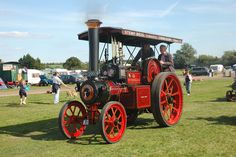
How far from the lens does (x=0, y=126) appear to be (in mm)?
9734

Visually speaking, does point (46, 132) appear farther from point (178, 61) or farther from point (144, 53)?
point (178, 61)

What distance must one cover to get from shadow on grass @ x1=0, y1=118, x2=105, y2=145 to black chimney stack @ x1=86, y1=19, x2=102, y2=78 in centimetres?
132

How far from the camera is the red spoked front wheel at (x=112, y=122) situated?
6.73 m

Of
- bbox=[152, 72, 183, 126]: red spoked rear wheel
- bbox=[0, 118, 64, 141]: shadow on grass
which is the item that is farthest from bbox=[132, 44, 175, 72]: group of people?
bbox=[0, 118, 64, 141]: shadow on grass

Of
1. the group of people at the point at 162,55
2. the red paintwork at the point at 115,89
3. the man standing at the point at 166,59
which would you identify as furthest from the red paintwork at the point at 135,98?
the man standing at the point at 166,59

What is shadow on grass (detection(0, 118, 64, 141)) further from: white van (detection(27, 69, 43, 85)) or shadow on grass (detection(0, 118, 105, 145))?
white van (detection(27, 69, 43, 85))

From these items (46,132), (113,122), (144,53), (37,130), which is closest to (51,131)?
(46,132)

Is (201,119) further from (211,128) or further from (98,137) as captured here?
(98,137)

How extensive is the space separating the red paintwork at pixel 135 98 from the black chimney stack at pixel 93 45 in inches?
39.3

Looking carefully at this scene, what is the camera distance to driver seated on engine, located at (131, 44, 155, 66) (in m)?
8.89

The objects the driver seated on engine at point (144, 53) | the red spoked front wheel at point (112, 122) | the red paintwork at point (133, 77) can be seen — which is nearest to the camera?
the red spoked front wheel at point (112, 122)

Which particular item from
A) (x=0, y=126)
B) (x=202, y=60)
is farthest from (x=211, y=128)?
(x=202, y=60)

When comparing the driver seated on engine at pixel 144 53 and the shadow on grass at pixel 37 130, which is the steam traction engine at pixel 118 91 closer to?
the driver seated on engine at pixel 144 53

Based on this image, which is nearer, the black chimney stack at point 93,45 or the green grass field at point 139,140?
the green grass field at point 139,140
